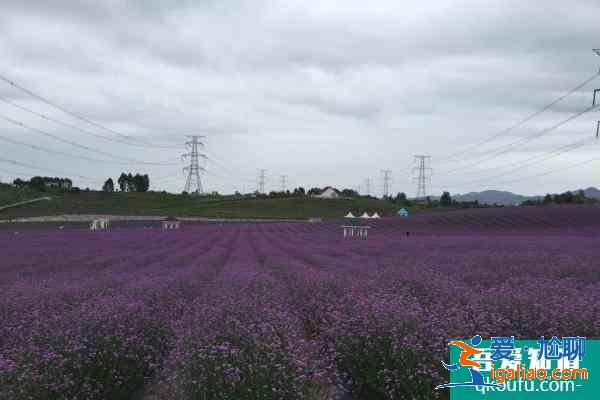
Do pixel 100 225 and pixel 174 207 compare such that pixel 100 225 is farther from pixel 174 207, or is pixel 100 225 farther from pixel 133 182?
pixel 133 182

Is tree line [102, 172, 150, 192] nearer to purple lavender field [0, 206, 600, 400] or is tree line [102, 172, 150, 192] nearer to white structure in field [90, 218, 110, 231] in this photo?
white structure in field [90, 218, 110, 231]

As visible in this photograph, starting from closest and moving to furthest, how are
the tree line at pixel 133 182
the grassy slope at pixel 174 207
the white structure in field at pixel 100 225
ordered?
the white structure in field at pixel 100 225
the grassy slope at pixel 174 207
the tree line at pixel 133 182

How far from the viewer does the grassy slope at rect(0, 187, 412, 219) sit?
70.1 m

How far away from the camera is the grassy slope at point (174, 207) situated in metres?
70.1

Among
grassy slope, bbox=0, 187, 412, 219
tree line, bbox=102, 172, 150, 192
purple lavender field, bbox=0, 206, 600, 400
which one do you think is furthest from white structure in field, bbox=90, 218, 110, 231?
tree line, bbox=102, 172, 150, 192

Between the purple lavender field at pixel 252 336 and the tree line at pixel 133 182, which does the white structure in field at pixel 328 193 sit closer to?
the tree line at pixel 133 182

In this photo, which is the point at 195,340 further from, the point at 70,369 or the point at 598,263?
the point at 598,263

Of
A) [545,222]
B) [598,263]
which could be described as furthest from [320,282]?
[545,222]

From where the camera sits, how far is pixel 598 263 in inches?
510

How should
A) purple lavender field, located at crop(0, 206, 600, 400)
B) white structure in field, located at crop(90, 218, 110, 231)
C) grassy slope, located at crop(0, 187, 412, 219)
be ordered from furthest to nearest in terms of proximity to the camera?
grassy slope, located at crop(0, 187, 412, 219) → white structure in field, located at crop(90, 218, 110, 231) → purple lavender field, located at crop(0, 206, 600, 400)

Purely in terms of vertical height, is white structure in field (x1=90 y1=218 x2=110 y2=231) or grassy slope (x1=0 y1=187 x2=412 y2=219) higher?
grassy slope (x1=0 y1=187 x2=412 y2=219)

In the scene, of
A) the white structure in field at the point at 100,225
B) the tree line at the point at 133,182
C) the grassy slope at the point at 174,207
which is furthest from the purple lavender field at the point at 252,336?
the tree line at the point at 133,182

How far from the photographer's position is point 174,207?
102812 mm

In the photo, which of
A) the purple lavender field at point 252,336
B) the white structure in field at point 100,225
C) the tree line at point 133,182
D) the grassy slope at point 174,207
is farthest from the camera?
the tree line at point 133,182
